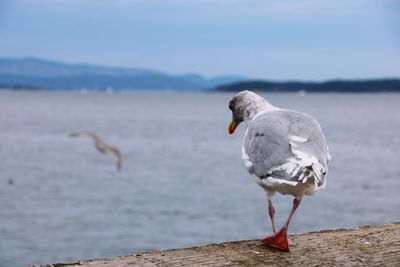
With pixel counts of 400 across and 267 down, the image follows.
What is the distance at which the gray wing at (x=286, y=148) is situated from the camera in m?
4.00

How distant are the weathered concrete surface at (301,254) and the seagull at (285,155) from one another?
0.13m

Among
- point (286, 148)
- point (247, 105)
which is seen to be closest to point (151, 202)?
point (247, 105)

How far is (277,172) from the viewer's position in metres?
4.14

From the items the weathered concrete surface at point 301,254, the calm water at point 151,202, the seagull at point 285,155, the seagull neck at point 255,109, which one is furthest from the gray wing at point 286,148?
the calm water at point 151,202

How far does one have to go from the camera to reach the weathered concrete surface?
332 centimetres

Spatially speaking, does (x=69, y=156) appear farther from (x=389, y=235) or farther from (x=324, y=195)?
(x=389, y=235)

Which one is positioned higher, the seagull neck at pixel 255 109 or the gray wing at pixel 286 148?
the seagull neck at pixel 255 109

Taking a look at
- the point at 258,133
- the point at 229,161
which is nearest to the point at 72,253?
the point at 258,133

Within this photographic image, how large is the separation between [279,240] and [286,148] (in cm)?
61

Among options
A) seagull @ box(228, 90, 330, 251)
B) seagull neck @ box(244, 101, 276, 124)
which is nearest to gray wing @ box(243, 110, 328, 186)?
seagull @ box(228, 90, 330, 251)

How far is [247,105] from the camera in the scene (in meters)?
5.00

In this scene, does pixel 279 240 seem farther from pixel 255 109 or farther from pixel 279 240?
pixel 255 109

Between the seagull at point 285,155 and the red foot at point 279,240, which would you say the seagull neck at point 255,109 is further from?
the red foot at point 279,240

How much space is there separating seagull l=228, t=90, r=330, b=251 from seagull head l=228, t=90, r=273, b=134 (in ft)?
0.50
